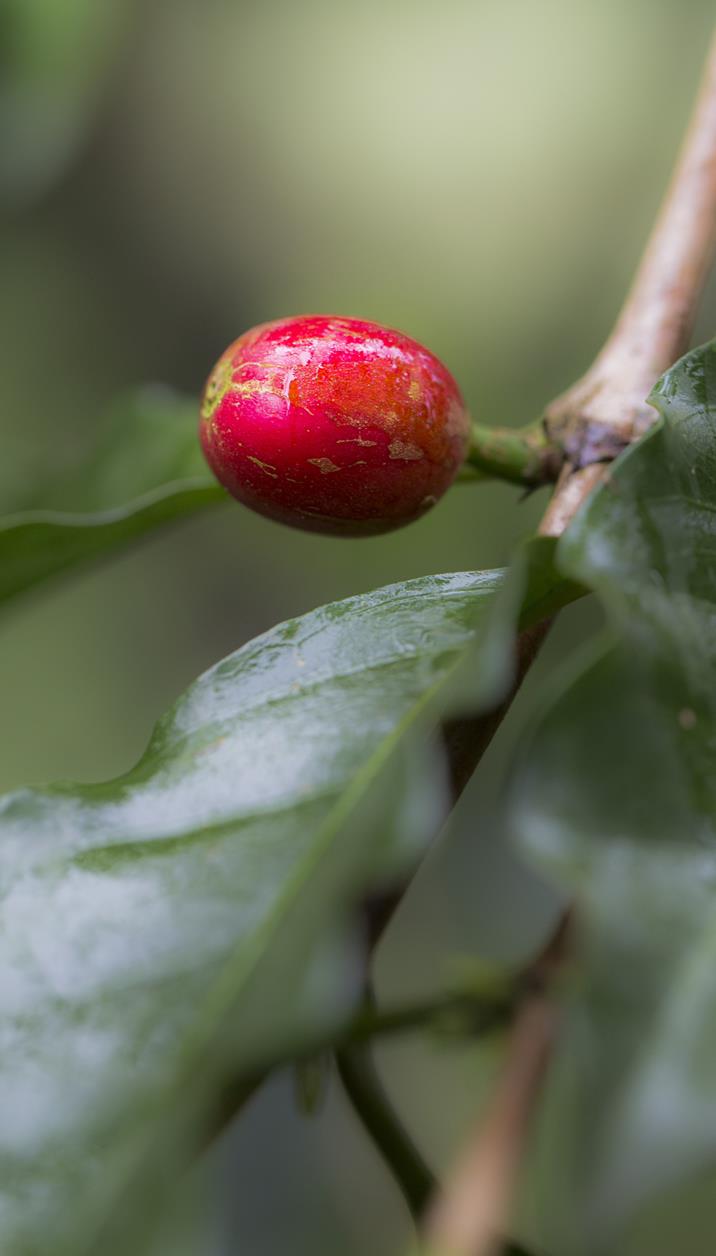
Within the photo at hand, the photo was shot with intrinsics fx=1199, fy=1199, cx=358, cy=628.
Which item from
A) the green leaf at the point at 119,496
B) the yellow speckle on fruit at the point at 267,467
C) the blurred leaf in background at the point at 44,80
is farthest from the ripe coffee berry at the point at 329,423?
the blurred leaf in background at the point at 44,80

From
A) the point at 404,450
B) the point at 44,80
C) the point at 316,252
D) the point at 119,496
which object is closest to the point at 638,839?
the point at 404,450

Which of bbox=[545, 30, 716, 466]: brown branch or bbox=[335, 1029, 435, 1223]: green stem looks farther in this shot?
bbox=[545, 30, 716, 466]: brown branch

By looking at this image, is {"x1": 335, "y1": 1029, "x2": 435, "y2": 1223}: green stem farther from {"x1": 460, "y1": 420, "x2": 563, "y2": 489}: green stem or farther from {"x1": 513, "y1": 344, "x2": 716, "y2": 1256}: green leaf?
{"x1": 460, "y1": 420, "x2": 563, "y2": 489}: green stem

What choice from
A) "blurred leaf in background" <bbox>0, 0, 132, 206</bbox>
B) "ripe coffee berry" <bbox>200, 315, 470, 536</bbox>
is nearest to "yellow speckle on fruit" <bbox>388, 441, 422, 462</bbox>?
"ripe coffee berry" <bbox>200, 315, 470, 536</bbox>

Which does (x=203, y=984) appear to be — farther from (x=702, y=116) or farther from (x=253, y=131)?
(x=253, y=131)

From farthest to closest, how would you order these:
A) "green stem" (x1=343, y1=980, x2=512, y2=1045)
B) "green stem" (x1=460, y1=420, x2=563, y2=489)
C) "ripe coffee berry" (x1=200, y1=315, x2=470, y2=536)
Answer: "green stem" (x1=460, y1=420, x2=563, y2=489) → "ripe coffee berry" (x1=200, y1=315, x2=470, y2=536) → "green stem" (x1=343, y1=980, x2=512, y2=1045)

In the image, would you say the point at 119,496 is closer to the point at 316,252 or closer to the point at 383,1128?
the point at 383,1128
